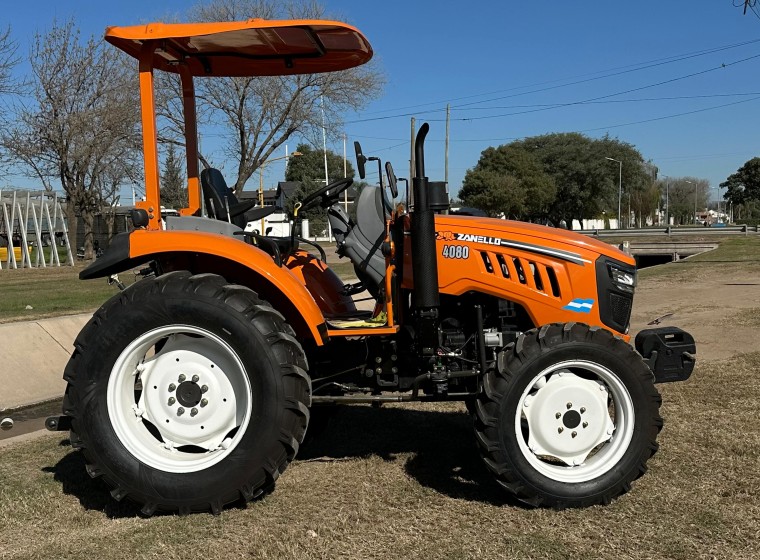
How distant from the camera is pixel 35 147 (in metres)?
24.2

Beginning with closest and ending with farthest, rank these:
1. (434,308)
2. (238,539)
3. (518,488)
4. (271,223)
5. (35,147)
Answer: (238,539) → (518,488) → (434,308) → (271,223) → (35,147)

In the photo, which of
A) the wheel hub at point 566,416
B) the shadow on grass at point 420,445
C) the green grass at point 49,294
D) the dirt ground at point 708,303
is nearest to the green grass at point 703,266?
the dirt ground at point 708,303

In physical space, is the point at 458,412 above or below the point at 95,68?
below

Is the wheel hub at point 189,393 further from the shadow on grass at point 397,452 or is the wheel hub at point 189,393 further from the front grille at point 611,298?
the front grille at point 611,298

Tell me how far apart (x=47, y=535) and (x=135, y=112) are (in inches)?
927

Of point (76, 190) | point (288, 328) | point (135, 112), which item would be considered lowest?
point (288, 328)

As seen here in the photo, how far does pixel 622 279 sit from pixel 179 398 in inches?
101

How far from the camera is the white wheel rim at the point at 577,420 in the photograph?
361 centimetres

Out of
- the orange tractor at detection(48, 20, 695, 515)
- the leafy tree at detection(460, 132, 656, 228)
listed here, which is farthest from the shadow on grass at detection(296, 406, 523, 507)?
the leafy tree at detection(460, 132, 656, 228)

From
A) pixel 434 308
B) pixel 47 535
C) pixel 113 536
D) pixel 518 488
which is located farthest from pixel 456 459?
pixel 47 535

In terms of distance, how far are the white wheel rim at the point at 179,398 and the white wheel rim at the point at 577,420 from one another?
5.05 ft

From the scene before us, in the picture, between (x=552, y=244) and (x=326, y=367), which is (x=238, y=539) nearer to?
(x=326, y=367)

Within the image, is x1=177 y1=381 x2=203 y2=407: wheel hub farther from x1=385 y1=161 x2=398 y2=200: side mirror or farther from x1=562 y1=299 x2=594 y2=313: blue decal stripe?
x1=562 y1=299 x2=594 y2=313: blue decal stripe

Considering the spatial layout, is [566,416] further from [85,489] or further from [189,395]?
[85,489]
